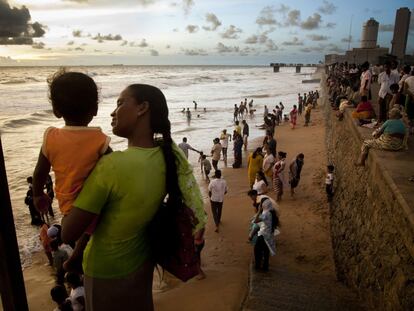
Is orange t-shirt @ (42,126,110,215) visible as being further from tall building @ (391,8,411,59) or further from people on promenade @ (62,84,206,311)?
tall building @ (391,8,411,59)

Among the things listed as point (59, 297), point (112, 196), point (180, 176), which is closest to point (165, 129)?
point (180, 176)

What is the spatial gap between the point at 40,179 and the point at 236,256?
599 centimetres

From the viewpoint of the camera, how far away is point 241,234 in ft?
26.4

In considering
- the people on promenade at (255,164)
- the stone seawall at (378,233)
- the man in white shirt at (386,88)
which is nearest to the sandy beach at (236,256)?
the stone seawall at (378,233)

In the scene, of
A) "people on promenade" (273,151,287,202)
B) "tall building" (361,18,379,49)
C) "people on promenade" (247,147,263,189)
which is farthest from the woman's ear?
"tall building" (361,18,379,49)

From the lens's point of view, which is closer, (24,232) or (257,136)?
(24,232)

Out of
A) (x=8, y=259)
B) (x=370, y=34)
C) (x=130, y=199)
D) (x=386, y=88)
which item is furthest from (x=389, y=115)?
(x=370, y=34)

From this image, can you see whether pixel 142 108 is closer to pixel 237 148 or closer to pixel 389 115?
pixel 389 115

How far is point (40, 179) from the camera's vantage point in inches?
62.9

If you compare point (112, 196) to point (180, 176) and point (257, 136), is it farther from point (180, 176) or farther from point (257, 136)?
point (257, 136)

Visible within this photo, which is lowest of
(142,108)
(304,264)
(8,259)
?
(304,264)

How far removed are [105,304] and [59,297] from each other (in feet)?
11.0

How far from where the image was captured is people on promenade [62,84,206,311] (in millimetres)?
1394

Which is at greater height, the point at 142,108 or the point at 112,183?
the point at 142,108
